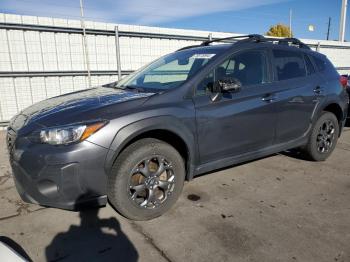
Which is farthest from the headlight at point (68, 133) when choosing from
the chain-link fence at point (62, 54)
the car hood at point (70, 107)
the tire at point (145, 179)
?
the chain-link fence at point (62, 54)

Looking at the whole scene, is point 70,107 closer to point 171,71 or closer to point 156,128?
point 156,128

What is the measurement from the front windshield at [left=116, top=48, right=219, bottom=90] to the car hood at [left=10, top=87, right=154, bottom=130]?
0.33m

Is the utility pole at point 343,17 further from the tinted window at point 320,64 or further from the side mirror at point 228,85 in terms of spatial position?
the side mirror at point 228,85

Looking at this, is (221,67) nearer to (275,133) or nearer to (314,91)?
(275,133)

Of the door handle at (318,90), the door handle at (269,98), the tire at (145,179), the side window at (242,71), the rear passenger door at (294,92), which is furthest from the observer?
the door handle at (318,90)

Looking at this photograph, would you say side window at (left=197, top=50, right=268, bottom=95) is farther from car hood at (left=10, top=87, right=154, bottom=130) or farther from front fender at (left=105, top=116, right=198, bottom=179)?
car hood at (left=10, top=87, right=154, bottom=130)

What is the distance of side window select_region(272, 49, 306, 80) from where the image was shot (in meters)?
3.97

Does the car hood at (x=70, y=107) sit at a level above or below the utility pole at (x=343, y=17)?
below

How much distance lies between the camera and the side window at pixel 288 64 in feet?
13.0

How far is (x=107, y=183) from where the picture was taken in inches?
107

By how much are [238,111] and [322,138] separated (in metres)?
1.92

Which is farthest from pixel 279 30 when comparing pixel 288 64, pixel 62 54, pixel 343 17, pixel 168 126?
pixel 168 126

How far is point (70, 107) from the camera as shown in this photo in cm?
301

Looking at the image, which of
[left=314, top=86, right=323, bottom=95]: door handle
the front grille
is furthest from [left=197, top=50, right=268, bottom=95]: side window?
the front grille
